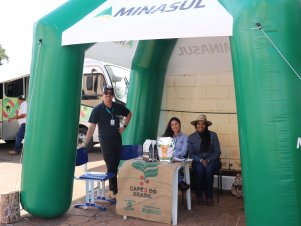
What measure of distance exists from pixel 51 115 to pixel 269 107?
2351 mm

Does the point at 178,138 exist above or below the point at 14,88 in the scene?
below

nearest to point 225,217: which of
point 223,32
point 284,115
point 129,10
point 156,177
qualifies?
point 156,177

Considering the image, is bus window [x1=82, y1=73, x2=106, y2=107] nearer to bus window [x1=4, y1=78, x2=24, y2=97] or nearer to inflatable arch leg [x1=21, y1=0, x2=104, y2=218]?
bus window [x1=4, y1=78, x2=24, y2=97]

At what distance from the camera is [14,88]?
1088 centimetres

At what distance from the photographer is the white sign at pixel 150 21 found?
3653mm

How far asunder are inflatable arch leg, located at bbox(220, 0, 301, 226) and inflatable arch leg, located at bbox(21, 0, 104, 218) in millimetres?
1809

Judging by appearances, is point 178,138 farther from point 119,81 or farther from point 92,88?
point 92,88

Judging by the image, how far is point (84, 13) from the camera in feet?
14.3

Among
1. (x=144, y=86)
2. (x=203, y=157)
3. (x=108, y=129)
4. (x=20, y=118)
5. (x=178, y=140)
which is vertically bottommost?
(x=203, y=157)

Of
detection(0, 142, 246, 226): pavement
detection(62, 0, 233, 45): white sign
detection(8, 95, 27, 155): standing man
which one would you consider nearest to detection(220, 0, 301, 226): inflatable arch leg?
detection(62, 0, 233, 45): white sign

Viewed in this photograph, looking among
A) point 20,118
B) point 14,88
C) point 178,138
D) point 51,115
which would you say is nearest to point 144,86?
point 178,138

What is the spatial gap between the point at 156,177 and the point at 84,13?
198cm

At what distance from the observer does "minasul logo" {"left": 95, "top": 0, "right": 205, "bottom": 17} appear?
12.4 feet

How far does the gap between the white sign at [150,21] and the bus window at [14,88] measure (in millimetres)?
7046
